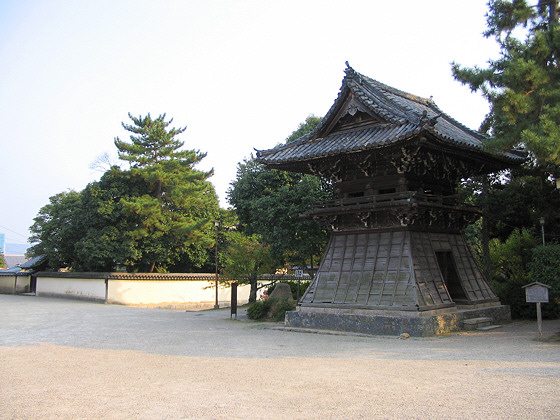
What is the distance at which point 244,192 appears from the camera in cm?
2608

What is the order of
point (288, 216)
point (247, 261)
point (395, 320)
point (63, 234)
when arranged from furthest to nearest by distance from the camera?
point (63, 234)
point (247, 261)
point (288, 216)
point (395, 320)

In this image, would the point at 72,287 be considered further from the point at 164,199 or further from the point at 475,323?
the point at 475,323

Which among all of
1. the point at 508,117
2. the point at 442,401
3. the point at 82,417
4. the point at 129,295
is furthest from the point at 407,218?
the point at 129,295

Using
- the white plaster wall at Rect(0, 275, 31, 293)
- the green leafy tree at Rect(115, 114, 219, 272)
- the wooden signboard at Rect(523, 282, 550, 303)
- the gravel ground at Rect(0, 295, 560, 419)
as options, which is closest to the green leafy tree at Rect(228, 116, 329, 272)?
the gravel ground at Rect(0, 295, 560, 419)

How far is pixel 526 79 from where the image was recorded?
13.6 meters

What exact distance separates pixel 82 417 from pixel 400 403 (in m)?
4.24

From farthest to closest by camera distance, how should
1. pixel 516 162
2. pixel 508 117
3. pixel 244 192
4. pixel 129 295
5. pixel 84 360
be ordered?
pixel 129 295 → pixel 244 192 → pixel 516 162 → pixel 508 117 → pixel 84 360

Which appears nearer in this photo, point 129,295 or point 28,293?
point 129,295

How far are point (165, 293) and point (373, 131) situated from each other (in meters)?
25.6

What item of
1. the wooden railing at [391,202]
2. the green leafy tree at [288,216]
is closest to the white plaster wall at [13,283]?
the green leafy tree at [288,216]

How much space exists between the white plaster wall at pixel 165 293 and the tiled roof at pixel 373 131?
1777cm

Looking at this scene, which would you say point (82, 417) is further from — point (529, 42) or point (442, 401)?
point (529, 42)

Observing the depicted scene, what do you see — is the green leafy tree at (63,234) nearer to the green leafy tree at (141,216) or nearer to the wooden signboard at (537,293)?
the green leafy tree at (141,216)

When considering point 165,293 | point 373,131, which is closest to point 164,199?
point 165,293
